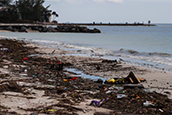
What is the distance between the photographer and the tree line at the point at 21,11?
63.0 m

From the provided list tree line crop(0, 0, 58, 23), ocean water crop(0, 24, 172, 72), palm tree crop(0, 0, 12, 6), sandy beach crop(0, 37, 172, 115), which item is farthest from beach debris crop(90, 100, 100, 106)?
palm tree crop(0, 0, 12, 6)

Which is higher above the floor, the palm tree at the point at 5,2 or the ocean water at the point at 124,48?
the palm tree at the point at 5,2

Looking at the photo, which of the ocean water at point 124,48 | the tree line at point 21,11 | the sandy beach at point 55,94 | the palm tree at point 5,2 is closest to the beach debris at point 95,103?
the sandy beach at point 55,94

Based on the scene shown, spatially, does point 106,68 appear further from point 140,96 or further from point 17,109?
point 17,109

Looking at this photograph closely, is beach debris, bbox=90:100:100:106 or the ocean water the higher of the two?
beach debris, bbox=90:100:100:106

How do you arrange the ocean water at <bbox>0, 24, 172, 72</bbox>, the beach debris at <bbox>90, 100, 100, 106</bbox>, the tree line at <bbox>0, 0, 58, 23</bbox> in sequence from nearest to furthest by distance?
the beach debris at <bbox>90, 100, 100, 106</bbox>
the ocean water at <bbox>0, 24, 172, 72</bbox>
the tree line at <bbox>0, 0, 58, 23</bbox>

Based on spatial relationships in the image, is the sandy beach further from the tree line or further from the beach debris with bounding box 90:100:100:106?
the tree line

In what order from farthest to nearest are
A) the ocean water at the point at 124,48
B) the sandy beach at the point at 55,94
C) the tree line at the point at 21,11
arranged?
the tree line at the point at 21,11 < the ocean water at the point at 124,48 < the sandy beach at the point at 55,94

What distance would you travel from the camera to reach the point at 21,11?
2648 inches

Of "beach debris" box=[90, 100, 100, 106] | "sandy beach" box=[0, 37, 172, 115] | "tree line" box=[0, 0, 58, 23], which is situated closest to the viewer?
"sandy beach" box=[0, 37, 172, 115]

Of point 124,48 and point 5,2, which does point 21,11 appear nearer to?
point 5,2

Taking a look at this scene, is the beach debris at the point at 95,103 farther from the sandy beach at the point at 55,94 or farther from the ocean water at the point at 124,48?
the ocean water at the point at 124,48

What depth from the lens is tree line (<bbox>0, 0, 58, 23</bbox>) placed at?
207 feet

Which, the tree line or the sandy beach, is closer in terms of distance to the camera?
the sandy beach
